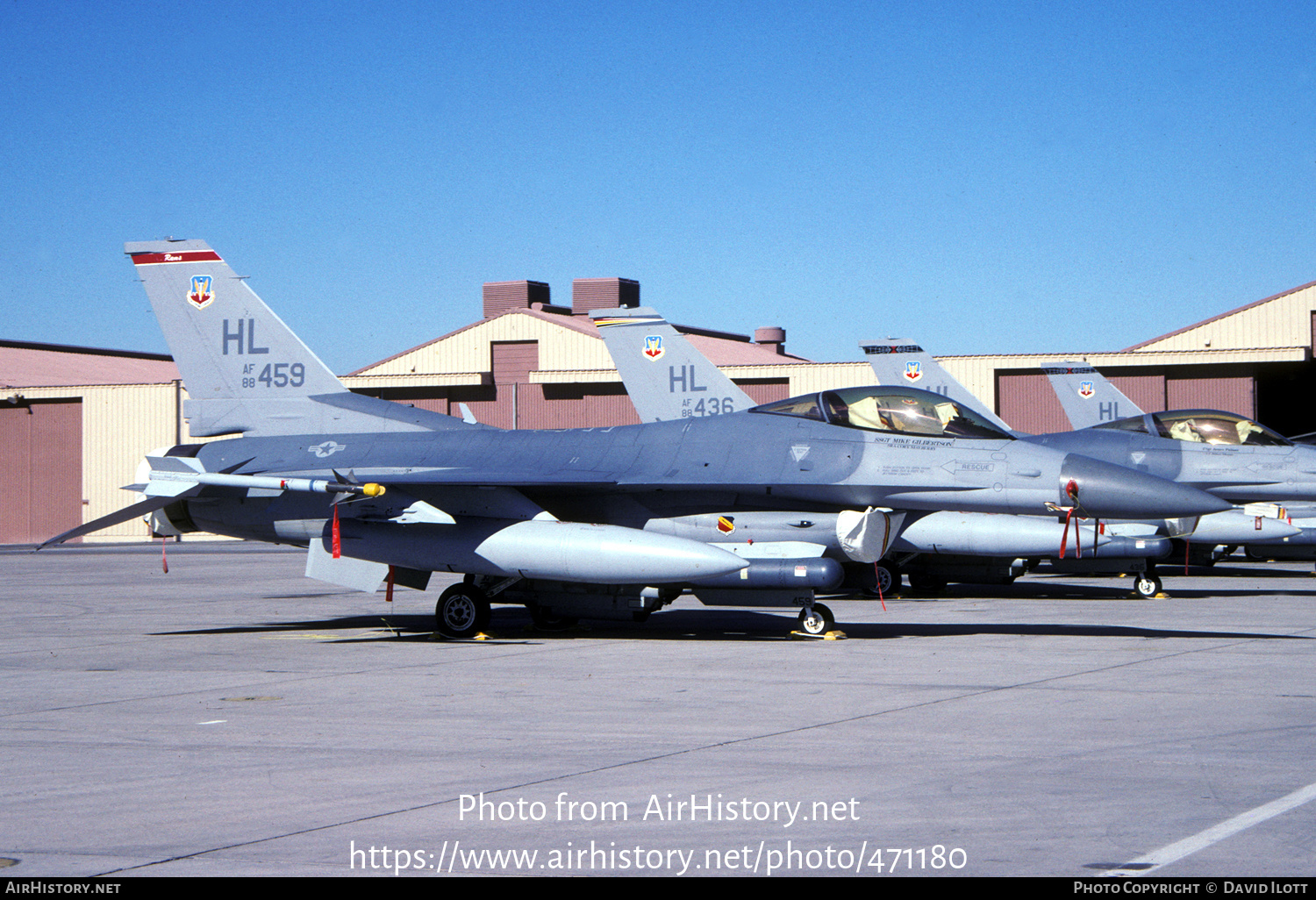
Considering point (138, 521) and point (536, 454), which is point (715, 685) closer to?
point (536, 454)

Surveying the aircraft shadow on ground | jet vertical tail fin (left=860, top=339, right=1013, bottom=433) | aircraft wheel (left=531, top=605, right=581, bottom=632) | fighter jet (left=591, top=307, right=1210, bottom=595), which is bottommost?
the aircraft shadow on ground

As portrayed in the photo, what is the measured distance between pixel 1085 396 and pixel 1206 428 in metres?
6.36

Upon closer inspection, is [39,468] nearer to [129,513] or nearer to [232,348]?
[232,348]

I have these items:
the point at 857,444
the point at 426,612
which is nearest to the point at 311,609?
the point at 426,612

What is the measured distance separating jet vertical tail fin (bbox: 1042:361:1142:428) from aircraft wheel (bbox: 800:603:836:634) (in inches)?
536

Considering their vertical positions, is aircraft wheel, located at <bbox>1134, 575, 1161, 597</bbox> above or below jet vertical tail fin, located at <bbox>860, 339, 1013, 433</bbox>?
below

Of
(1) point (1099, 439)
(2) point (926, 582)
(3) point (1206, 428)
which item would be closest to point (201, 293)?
(2) point (926, 582)

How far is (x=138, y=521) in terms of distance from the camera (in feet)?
151

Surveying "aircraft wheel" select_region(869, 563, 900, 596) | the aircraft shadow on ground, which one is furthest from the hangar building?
the aircraft shadow on ground

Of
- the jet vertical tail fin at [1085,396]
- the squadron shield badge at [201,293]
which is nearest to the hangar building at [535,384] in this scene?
the jet vertical tail fin at [1085,396]

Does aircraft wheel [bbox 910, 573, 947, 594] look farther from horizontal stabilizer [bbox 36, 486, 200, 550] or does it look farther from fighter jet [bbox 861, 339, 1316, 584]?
horizontal stabilizer [bbox 36, 486, 200, 550]

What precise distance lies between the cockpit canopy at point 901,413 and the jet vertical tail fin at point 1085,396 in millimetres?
13024

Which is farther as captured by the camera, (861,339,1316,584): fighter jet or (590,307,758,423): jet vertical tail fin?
(590,307,758,423): jet vertical tail fin

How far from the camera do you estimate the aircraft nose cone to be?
39.5 ft
